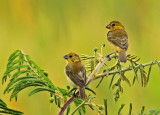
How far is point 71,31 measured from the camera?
12.4 ft

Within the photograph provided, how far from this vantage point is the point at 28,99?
3215 mm

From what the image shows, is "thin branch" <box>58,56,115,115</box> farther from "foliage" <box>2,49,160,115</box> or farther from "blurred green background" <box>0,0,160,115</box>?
"blurred green background" <box>0,0,160,115</box>

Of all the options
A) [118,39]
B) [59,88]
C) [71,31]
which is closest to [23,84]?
[59,88]

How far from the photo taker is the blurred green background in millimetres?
3412

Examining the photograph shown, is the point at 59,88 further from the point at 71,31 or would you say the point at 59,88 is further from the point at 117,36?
the point at 71,31

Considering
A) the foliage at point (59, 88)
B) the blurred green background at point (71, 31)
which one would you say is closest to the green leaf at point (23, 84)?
the foliage at point (59, 88)

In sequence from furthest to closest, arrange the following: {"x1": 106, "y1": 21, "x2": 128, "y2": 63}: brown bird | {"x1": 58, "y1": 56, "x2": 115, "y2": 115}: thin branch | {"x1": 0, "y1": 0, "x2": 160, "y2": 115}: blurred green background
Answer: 1. {"x1": 0, "y1": 0, "x2": 160, "y2": 115}: blurred green background
2. {"x1": 106, "y1": 21, "x2": 128, "y2": 63}: brown bird
3. {"x1": 58, "y1": 56, "x2": 115, "y2": 115}: thin branch

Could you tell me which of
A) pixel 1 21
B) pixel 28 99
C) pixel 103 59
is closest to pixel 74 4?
pixel 1 21

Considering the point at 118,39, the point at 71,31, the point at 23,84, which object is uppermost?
the point at 71,31

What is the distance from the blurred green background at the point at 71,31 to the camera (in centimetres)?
341

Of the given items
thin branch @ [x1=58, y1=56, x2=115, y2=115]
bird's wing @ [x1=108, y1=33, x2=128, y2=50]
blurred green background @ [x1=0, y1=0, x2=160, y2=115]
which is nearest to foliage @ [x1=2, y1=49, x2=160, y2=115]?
thin branch @ [x1=58, y1=56, x2=115, y2=115]

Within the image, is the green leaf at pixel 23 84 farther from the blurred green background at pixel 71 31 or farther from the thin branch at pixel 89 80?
the blurred green background at pixel 71 31

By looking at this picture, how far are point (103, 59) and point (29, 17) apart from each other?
2730mm

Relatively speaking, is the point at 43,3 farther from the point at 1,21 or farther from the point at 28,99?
the point at 28,99
